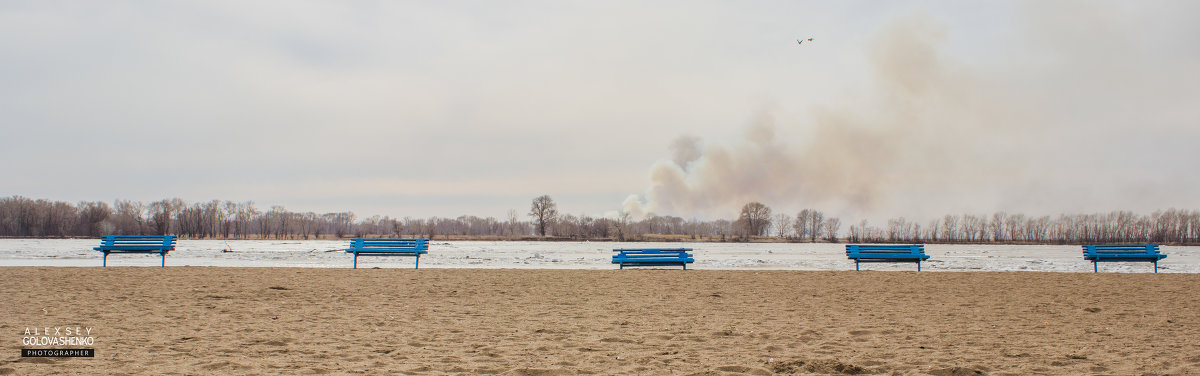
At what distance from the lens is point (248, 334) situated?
302 inches

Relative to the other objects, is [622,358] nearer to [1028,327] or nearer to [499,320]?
[499,320]

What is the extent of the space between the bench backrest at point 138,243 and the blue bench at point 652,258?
14229 mm

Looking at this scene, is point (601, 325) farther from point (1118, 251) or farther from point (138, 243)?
point (1118, 251)

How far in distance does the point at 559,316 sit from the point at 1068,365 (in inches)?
227

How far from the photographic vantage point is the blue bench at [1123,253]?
20703 millimetres

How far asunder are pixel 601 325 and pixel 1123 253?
67.5 feet

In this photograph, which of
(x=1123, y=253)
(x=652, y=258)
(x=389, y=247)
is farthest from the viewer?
(x=389, y=247)

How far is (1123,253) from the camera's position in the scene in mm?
21250

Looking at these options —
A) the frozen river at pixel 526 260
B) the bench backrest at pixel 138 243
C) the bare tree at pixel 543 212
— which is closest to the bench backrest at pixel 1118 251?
the frozen river at pixel 526 260

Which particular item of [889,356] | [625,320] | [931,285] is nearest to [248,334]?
[625,320]

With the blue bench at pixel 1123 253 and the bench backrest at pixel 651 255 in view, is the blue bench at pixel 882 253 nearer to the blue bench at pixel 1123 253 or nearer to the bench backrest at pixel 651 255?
the bench backrest at pixel 651 255

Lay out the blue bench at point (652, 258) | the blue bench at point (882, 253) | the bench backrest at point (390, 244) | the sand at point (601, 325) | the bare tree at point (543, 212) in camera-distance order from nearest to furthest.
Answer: the sand at point (601, 325)
the blue bench at point (652, 258)
the blue bench at point (882, 253)
the bench backrest at point (390, 244)
the bare tree at point (543, 212)

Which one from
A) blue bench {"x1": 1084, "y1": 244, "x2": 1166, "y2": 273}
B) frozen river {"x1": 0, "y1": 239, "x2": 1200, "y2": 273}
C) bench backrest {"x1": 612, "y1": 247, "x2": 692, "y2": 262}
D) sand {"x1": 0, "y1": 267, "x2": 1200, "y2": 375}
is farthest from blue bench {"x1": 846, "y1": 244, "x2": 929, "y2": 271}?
blue bench {"x1": 1084, "y1": 244, "x2": 1166, "y2": 273}

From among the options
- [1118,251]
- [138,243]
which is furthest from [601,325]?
[1118,251]
